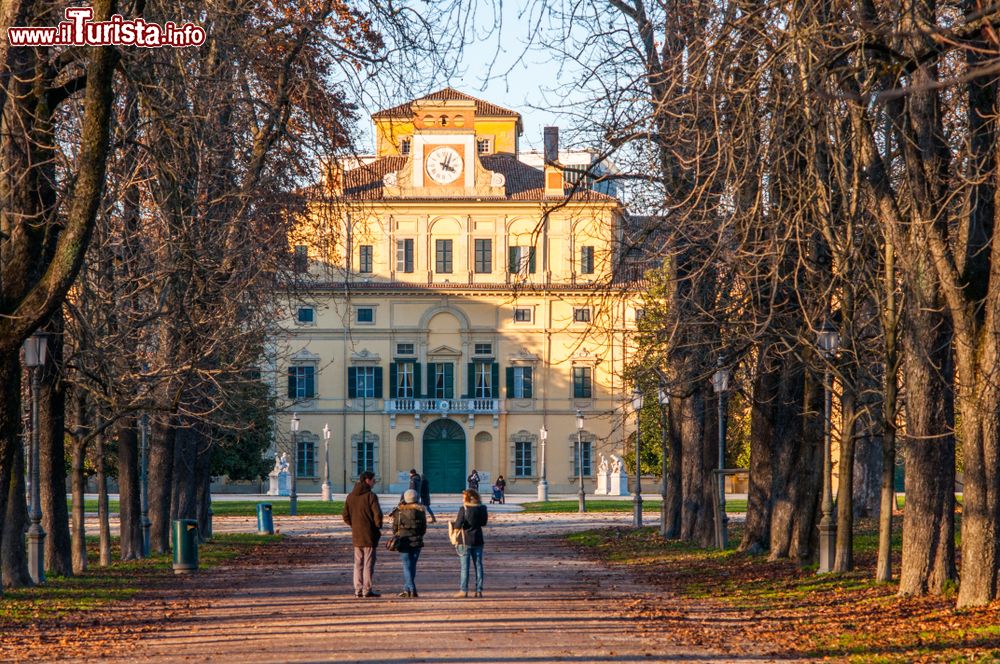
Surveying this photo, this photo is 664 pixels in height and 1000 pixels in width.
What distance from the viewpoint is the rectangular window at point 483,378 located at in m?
70.6

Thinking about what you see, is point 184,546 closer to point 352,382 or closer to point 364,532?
point 364,532

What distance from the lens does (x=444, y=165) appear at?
7019cm

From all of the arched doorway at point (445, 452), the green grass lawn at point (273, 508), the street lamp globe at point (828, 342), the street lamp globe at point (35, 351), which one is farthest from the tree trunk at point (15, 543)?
the arched doorway at point (445, 452)

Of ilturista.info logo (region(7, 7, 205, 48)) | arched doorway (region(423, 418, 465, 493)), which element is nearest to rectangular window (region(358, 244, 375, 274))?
arched doorway (region(423, 418, 465, 493))

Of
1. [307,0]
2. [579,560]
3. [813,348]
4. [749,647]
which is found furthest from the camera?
[579,560]

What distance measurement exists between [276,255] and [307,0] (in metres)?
5.10

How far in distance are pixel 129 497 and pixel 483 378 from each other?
48.9 m

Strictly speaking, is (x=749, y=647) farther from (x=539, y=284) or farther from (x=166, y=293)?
→ (x=539, y=284)

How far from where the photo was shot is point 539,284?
69750mm

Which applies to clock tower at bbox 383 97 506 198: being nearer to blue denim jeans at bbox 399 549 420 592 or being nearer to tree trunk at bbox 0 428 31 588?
tree trunk at bbox 0 428 31 588

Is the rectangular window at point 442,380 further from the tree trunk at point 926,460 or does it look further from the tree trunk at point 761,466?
the tree trunk at point 926,460

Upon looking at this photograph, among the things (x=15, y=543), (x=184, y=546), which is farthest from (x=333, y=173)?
(x=15, y=543)

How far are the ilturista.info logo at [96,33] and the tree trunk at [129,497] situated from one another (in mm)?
9209

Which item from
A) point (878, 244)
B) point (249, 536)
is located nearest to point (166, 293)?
point (878, 244)
